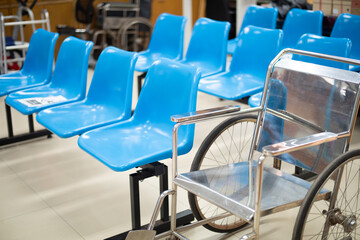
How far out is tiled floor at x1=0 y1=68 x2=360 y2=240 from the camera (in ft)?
8.82

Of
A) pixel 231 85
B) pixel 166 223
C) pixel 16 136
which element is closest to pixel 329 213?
pixel 166 223

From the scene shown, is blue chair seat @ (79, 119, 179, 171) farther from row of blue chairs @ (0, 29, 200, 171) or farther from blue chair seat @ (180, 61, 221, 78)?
blue chair seat @ (180, 61, 221, 78)

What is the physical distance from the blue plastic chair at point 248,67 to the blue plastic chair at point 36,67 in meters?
1.22

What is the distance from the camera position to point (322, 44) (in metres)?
3.38

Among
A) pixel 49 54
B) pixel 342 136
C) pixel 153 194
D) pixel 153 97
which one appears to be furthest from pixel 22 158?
pixel 342 136

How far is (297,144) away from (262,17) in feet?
11.0

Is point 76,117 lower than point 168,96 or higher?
lower

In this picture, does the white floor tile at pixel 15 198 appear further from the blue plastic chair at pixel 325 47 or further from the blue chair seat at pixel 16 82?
the blue plastic chair at pixel 325 47

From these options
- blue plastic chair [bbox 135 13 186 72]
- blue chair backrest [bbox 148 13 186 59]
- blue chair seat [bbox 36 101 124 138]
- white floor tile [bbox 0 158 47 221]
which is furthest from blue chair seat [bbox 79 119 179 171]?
blue chair backrest [bbox 148 13 186 59]

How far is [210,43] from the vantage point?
414cm

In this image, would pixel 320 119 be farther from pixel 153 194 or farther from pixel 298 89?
pixel 153 194

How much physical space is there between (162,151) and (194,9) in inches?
225

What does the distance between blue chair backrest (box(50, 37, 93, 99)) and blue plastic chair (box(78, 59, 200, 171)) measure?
0.76 m

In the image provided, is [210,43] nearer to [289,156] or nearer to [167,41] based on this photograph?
[167,41]
